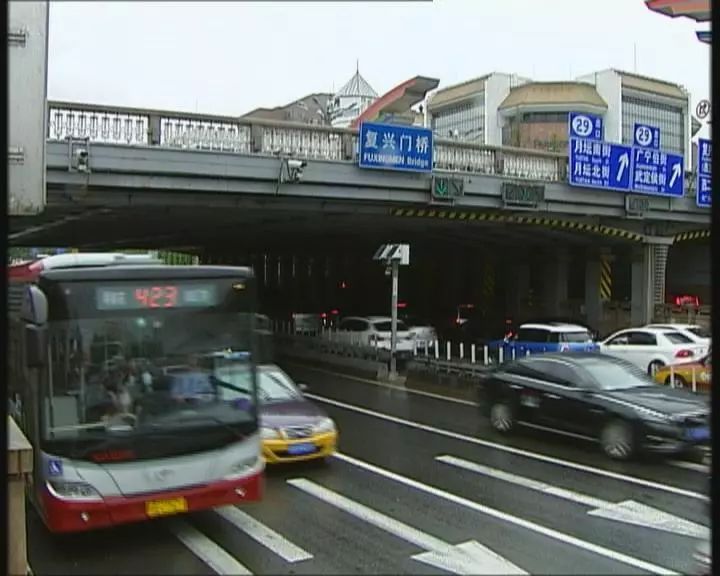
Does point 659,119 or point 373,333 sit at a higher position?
point 659,119

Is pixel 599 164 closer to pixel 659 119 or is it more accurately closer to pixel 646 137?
pixel 646 137

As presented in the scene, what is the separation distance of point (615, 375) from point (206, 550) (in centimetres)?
656

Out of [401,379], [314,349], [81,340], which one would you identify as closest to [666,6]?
[81,340]

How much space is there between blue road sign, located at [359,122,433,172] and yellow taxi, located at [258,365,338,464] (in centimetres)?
819

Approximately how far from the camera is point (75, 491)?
20.7 ft

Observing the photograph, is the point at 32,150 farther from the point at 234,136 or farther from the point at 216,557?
the point at 234,136

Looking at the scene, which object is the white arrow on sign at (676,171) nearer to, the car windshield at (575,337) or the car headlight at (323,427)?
the car windshield at (575,337)

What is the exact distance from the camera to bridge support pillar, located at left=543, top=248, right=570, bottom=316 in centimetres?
3198

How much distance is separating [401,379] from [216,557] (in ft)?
41.6

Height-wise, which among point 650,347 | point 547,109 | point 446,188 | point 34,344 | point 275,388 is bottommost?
point 275,388

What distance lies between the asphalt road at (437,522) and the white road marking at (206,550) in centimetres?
2

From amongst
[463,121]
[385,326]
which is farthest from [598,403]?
[463,121]

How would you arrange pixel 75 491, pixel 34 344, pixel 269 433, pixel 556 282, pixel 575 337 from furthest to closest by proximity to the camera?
pixel 556 282 → pixel 575 337 → pixel 269 433 → pixel 75 491 → pixel 34 344

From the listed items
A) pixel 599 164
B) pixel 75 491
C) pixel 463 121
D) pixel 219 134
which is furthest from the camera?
pixel 463 121
